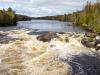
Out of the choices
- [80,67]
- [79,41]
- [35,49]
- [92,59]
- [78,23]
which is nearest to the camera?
[80,67]

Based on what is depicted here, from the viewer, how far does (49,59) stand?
21.5m

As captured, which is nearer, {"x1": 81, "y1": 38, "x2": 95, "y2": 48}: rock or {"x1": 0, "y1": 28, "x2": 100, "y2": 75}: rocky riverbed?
{"x1": 0, "y1": 28, "x2": 100, "y2": 75}: rocky riverbed

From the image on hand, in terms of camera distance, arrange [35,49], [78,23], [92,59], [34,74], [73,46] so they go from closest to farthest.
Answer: [34,74], [92,59], [35,49], [73,46], [78,23]

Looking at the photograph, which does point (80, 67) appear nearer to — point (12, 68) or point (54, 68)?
point (54, 68)

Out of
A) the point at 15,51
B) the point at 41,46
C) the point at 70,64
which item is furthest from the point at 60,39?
the point at 70,64

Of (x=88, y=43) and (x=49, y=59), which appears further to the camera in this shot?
(x=88, y=43)

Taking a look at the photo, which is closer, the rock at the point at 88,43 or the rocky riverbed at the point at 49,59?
the rocky riverbed at the point at 49,59

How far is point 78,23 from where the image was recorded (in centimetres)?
9500

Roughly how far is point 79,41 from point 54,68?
480 inches

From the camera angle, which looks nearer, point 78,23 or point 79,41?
point 79,41

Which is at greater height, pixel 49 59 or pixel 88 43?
pixel 88 43

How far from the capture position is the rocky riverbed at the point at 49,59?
18.8m

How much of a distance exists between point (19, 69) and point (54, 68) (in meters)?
2.74

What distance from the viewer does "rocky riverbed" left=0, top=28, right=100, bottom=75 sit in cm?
1883
